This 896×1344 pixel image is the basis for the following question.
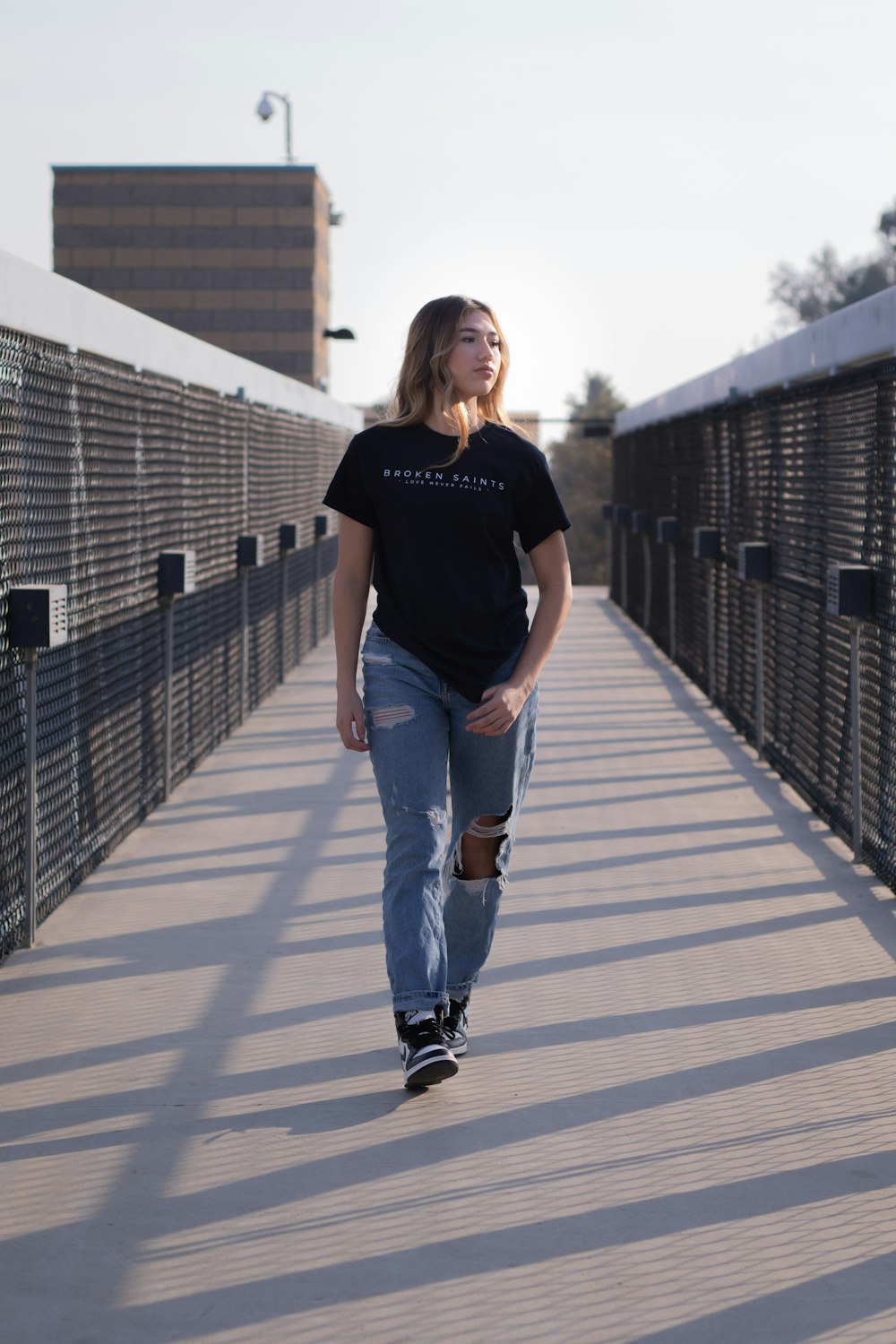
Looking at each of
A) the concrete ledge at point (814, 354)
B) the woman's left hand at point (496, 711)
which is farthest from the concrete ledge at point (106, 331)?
the concrete ledge at point (814, 354)

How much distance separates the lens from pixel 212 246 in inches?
1916

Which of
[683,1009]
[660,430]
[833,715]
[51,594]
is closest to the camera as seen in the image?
[683,1009]

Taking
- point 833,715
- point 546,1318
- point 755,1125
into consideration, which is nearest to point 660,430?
point 833,715

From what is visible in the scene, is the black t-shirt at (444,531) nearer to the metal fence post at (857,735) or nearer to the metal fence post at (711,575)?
the metal fence post at (857,735)

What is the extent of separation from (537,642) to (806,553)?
14.0 feet

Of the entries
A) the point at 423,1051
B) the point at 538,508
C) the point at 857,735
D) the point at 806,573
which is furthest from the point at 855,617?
the point at 423,1051

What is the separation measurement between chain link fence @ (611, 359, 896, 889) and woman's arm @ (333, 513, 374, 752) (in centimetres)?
260

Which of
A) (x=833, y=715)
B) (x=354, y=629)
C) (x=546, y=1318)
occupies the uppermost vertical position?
(x=354, y=629)

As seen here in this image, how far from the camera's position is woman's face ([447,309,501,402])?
4.27 m

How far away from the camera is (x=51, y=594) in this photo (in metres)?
5.36

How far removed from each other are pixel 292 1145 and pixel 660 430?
1339 cm

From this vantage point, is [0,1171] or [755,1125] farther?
[755,1125]

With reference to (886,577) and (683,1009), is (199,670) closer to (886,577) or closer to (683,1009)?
(886,577)

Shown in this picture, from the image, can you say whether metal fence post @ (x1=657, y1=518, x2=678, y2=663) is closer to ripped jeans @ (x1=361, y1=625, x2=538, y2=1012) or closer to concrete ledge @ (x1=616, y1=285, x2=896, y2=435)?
concrete ledge @ (x1=616, y1=285, x2=896, y2=435)
